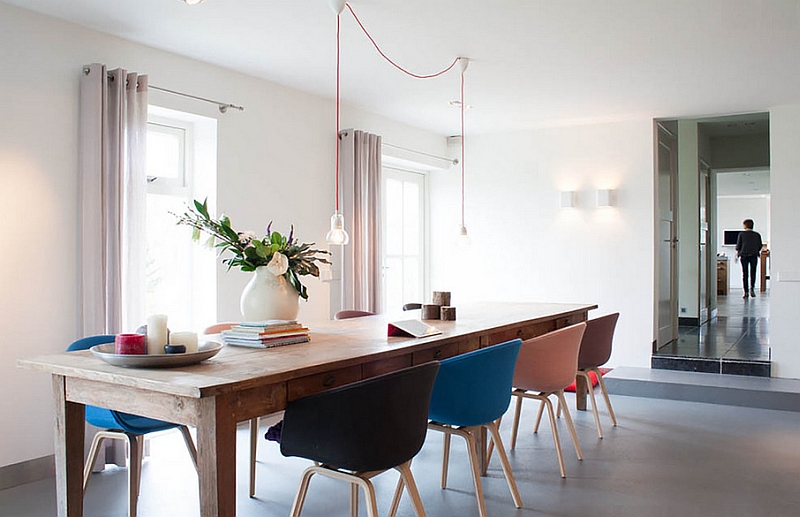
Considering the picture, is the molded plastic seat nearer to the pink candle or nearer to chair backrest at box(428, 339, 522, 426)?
chair backrest at box(428, 339, 522, 426)

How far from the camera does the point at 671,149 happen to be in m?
7.23

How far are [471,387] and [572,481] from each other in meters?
1.19

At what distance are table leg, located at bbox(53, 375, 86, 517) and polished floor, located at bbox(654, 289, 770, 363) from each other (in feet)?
17.3

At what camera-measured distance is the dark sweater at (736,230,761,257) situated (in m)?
12.5

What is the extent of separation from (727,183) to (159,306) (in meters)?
12.5

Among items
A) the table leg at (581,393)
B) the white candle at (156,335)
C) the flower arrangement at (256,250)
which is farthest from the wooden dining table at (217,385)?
the table leg at (581,393)

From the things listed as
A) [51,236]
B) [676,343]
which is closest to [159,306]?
[51,236]

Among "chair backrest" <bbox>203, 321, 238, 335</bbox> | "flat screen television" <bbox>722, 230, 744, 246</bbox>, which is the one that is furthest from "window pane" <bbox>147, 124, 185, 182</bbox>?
"flat screen television" <bbox>722, 230, 744, 246</bbox>

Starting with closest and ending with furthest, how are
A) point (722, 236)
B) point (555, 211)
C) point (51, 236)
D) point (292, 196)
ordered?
point (51, 236), point (292, 196), point (555, 211), point (722, 236)

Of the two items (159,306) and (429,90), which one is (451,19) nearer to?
(429,90)

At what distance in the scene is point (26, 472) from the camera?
3.52m

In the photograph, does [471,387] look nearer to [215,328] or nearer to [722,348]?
[215,328]

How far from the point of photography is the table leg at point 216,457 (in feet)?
6.18

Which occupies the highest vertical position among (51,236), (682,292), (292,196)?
(292,196)
